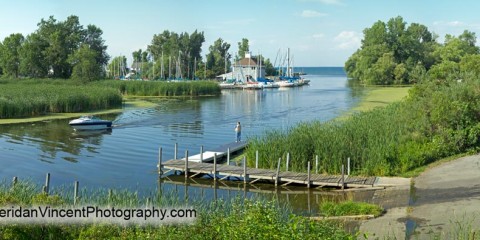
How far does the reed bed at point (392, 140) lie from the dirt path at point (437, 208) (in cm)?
179

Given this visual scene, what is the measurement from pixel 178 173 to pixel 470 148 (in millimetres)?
15115

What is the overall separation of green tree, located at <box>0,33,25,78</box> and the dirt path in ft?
280

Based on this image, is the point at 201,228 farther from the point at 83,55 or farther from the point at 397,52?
the point at 397,52

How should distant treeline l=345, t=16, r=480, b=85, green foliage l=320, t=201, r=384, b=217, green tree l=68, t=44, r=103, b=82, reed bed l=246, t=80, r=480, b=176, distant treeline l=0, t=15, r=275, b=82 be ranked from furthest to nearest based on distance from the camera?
distant treeline l=345, t=16, r=480, b=85, distant treeline l=0, t=15, r=275, b=82, green tree l=68, t=44, r=103, b=82, reed bed l=246, t=80, r=480, b=176, green foliage l=320, t=201, r=384, b=217

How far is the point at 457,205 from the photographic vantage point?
17.4 meters

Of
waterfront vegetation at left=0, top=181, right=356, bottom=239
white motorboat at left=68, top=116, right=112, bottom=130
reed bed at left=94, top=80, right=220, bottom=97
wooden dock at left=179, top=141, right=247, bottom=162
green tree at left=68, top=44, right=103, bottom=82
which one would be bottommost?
wooden dock at left=179, top=141, right=247, bottom=162

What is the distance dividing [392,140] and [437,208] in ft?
25.2

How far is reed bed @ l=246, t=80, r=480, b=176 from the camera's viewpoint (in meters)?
23.5

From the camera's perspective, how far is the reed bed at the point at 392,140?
77.2 feet

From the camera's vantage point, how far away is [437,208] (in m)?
17.3

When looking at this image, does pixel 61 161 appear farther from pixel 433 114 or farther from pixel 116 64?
pixel 116 64

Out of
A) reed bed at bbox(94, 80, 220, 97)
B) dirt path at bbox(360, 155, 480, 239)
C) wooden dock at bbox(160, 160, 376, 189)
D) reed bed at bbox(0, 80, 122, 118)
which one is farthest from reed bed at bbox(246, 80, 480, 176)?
reed bed at bbox(94, 80, 220, 97)

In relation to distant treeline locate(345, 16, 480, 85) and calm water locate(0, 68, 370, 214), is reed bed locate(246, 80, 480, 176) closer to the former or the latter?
calm water locate(0, 68, 370, 214)

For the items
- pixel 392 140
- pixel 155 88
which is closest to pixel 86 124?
pixel 392 140
